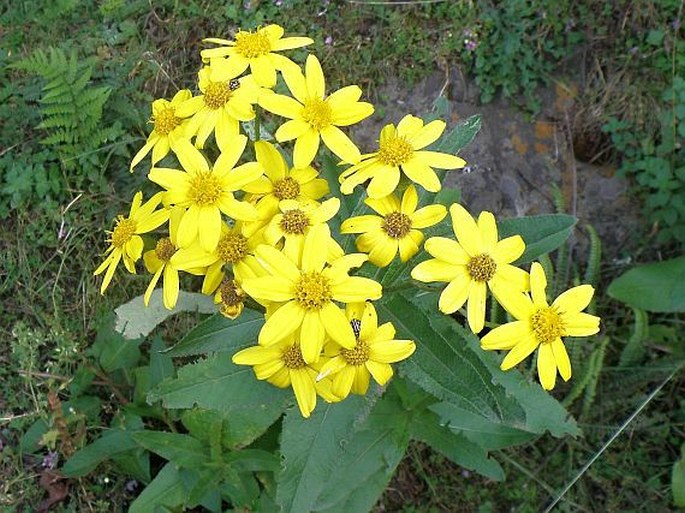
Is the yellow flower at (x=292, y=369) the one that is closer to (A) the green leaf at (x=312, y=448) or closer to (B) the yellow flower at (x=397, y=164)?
(A) the green leaf at (x=312, y=448)

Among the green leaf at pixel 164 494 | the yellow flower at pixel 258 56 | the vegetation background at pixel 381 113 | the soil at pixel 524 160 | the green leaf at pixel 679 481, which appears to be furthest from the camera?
the soil at pixel 524 160

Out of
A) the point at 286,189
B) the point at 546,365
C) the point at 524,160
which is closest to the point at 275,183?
the point at 286,189

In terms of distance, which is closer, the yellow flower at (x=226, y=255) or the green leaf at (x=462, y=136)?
the yellow flower at (x=226, y=255)

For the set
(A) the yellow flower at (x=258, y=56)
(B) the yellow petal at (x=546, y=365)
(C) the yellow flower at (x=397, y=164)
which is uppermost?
(A) the yellow flower at (x=258, y=56)

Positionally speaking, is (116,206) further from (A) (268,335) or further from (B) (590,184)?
(B) (590,184)

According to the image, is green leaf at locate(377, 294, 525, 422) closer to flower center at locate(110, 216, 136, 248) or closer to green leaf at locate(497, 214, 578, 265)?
green leaf at locate(497, 214, 578, 265)

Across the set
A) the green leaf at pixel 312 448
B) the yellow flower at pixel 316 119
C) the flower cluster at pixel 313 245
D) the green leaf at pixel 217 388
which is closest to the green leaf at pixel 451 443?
the green leaf at pixel 312 448

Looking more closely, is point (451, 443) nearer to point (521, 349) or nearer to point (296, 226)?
point (521, 349)

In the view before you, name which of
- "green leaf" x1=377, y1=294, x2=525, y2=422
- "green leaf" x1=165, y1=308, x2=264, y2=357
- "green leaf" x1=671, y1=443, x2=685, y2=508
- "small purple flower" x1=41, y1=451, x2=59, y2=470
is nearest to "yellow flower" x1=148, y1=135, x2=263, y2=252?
"green leaf" x1=165, y1=308, x2=264, y2=357
